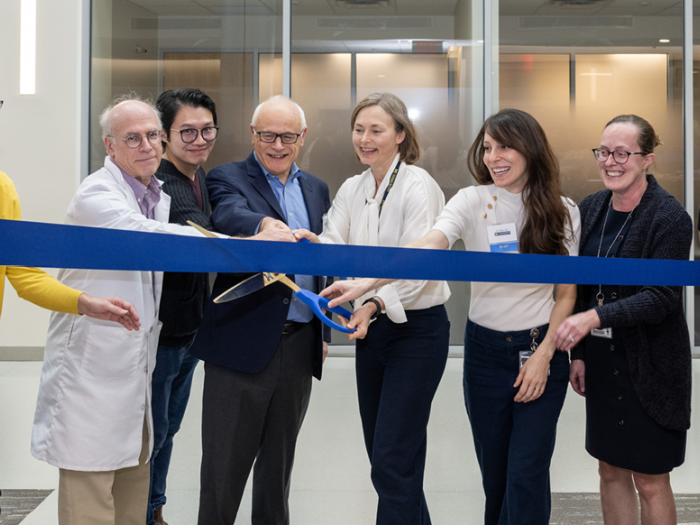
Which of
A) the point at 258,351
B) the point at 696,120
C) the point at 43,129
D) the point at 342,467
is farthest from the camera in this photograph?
the point at 696,120

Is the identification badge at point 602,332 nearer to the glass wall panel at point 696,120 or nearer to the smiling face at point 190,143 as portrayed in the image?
the smiling face at point 190,143

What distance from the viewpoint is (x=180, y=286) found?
2.39m

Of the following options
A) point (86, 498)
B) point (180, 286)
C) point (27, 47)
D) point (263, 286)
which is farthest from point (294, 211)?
point (27, 47)

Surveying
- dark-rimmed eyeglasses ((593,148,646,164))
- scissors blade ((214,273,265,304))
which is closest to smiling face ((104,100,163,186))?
scissors blade ((214,273,265,304))

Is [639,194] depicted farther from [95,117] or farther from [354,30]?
[95,117]

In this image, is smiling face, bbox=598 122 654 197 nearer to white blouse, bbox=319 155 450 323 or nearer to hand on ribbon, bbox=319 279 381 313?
white blouse, bbox=319 155 450 323

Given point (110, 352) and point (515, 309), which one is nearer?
point (110, 352)

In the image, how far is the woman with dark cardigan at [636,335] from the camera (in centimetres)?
192

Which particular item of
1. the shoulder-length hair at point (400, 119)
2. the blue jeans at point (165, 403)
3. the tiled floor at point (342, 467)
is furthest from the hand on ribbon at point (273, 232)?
the tiled floor at point (342, 467)

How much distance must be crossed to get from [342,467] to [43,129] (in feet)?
13.9

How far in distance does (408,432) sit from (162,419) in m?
1.05

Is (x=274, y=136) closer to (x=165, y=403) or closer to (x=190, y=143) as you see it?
(x=190, y=143)

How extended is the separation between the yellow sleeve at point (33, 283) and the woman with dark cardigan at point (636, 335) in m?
1.46

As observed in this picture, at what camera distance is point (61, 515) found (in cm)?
178
